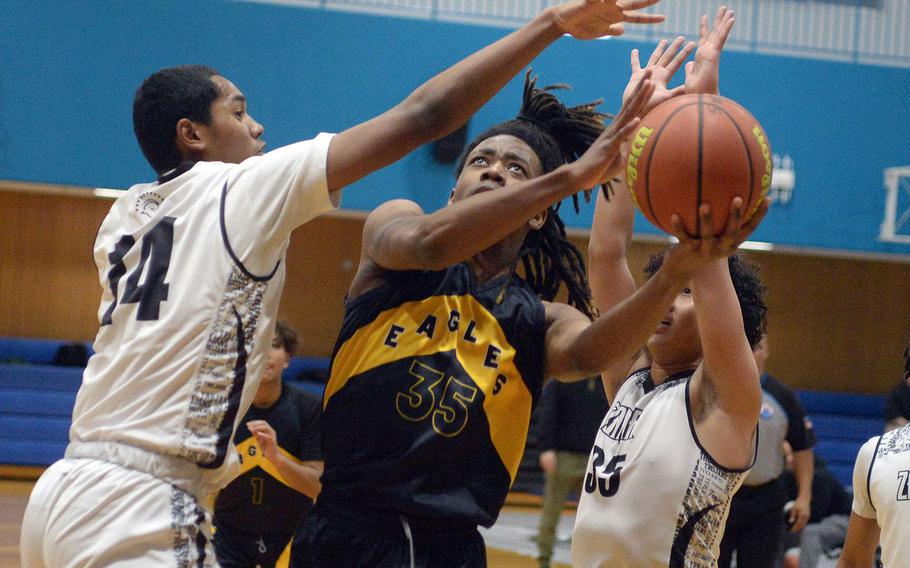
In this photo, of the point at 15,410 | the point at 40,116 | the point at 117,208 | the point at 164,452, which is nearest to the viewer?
the point at 164,452

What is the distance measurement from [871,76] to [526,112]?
10122 millimetres

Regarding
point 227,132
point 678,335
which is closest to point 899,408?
point 678,335

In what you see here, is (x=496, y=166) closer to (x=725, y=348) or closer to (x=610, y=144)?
(x=610, y=144)

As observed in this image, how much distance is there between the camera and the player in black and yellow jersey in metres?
2.54

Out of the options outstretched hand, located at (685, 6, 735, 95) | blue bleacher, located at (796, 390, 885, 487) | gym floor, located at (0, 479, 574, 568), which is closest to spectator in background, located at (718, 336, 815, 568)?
gym floor, located at (0, 479, 574, 568)

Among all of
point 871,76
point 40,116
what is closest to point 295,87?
point 40,116

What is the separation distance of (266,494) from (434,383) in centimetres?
251

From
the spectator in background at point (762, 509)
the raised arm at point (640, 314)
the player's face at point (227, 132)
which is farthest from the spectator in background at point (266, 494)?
the spectator in background at point (762, 509)

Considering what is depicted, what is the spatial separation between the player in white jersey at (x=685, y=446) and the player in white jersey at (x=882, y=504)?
0.76m

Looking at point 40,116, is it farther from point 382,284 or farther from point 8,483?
point 382,284

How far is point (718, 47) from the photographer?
115 inches

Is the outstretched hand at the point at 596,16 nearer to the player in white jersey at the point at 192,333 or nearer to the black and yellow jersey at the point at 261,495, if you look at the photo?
the player in white jersey at the point at 192,333

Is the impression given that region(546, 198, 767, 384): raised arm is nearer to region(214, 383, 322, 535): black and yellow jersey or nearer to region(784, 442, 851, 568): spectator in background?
region(214, 383, 322, 535): black and yellow jersey

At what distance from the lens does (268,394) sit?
A: 204 inches
